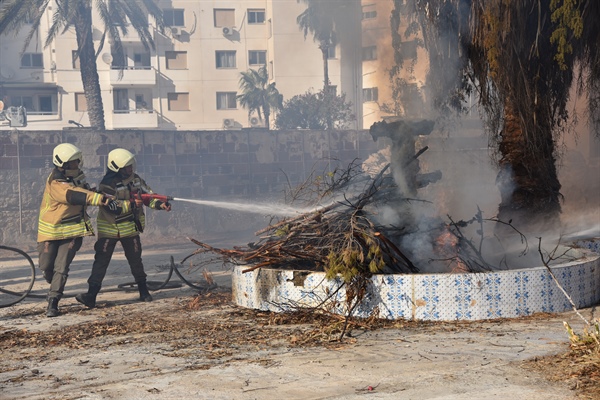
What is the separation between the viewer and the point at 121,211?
9141 millimetres

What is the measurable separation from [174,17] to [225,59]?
4.16 m

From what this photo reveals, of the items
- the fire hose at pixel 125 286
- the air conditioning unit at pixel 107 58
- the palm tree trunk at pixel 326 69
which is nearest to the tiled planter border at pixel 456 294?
the fire hose at pixel 125 286

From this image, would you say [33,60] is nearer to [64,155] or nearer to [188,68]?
[188,68]

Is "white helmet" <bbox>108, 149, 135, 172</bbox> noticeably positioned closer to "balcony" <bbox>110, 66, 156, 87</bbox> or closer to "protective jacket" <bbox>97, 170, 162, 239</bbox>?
"protective jacket" <bbox>97, 170, 162, 239</bbox>

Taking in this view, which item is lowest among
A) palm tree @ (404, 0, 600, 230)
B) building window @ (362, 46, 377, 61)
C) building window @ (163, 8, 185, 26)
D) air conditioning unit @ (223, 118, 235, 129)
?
palm tree @ (404, 0, 600, 230)

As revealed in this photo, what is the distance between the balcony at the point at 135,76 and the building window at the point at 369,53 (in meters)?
13.5

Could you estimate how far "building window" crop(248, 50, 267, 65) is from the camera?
168ft

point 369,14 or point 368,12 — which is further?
point 369,14

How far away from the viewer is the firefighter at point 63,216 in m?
8.80

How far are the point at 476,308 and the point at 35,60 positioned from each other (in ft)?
152

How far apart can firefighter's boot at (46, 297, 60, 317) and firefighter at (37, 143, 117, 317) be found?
0.11 ft

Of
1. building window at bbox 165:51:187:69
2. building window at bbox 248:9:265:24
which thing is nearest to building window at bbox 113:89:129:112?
building window at bbox 165:51:187:69

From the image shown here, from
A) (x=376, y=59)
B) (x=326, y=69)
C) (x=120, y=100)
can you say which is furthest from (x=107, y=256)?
(x=120, y=100)

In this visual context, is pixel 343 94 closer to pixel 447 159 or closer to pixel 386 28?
pixel 386 28
